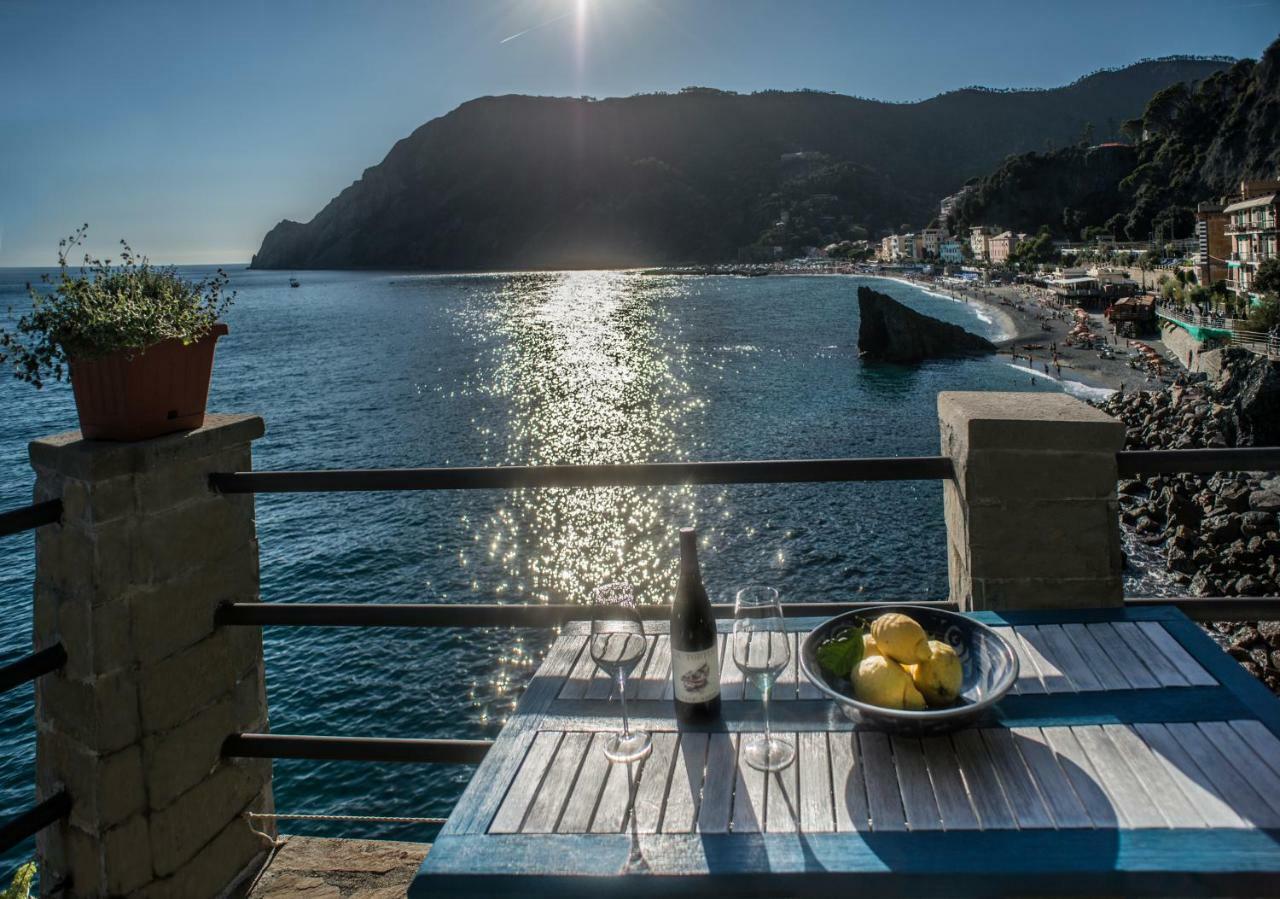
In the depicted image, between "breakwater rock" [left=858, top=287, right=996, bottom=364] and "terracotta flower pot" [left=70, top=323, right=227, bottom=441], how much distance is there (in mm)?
Result: 63869

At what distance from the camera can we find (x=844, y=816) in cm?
163

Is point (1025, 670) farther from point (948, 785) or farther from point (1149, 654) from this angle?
point (948, 785)

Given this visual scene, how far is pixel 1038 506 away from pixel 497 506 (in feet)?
88.3

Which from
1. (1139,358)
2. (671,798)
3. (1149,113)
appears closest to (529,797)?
(671,798)

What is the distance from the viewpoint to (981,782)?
1.71 m

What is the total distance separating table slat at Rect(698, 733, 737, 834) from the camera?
164 centimetres

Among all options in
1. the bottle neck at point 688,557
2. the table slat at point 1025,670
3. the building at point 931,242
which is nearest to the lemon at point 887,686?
the table slat at point 1025,670

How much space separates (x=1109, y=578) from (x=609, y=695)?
2.04 meters

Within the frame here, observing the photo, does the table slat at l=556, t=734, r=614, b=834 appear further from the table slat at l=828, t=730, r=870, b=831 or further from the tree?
the tree

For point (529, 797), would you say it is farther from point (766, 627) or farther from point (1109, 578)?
point (1109, 578)

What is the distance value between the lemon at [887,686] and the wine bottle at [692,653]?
368 millimetres

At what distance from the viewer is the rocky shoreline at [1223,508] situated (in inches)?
693

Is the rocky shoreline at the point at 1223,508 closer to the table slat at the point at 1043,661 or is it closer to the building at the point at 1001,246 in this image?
the table slat at the point at 1043,661

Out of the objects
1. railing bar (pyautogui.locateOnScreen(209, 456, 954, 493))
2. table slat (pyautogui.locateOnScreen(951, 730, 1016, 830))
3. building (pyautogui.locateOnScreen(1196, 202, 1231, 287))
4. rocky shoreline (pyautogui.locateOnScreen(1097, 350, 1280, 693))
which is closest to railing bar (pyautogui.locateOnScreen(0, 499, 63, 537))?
railing bar (pyautogui.locateOnScreen(209, 456, 954, 493))
